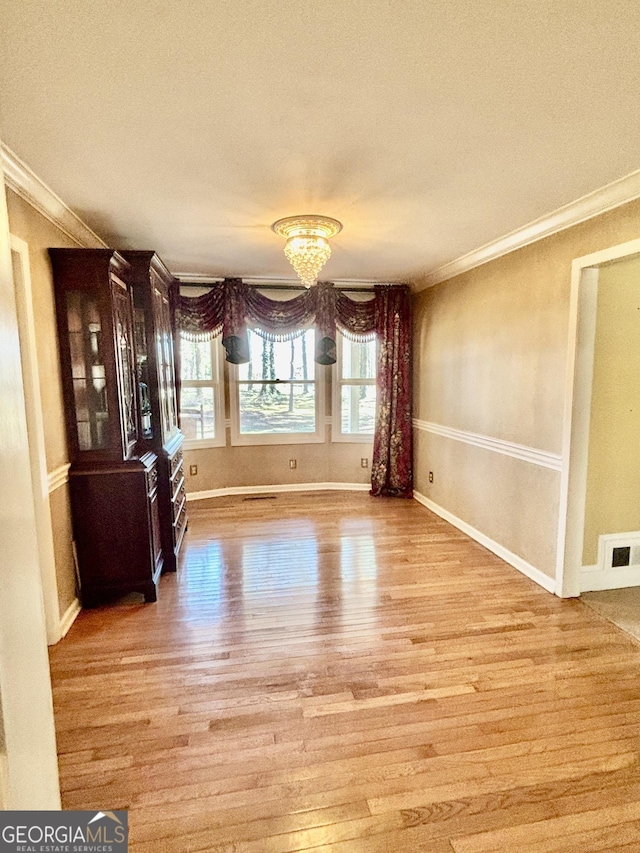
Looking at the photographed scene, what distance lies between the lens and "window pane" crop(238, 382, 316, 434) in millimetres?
5406

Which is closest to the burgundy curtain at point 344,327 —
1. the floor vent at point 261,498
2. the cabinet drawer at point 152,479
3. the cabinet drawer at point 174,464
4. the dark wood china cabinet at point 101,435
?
the floor vent at point 261,498

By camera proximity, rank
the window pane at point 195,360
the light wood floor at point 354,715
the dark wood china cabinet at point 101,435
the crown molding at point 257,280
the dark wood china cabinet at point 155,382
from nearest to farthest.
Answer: the light wood floor at point 354,715 → the dark wood china cabinet at point 101,435 → the dark wood china cabinet at point 155,382 → the crown molding at point 257,280 → the window pane at point 195,360

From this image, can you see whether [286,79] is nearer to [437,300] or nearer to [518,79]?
[518,79]

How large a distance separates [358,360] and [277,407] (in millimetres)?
1179

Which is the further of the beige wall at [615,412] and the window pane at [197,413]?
the window pane at [197,413]

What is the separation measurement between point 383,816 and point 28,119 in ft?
9.65

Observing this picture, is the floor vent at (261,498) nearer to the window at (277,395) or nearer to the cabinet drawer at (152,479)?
the window at (277,395)

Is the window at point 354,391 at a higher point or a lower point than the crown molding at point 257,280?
lower

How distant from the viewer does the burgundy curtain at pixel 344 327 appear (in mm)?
4812

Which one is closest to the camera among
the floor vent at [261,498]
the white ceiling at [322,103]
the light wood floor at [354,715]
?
the white ceiling at [322,103]

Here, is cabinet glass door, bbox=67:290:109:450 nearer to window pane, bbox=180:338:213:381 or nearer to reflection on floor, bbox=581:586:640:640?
window pane, bbox=180:338:213:381

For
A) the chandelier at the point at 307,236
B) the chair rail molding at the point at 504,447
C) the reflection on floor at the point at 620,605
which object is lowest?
the reflection on floor at the point at 620,605

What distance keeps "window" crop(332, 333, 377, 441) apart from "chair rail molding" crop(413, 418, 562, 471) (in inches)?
38.4

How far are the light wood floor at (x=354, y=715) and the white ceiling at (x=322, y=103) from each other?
254cm
